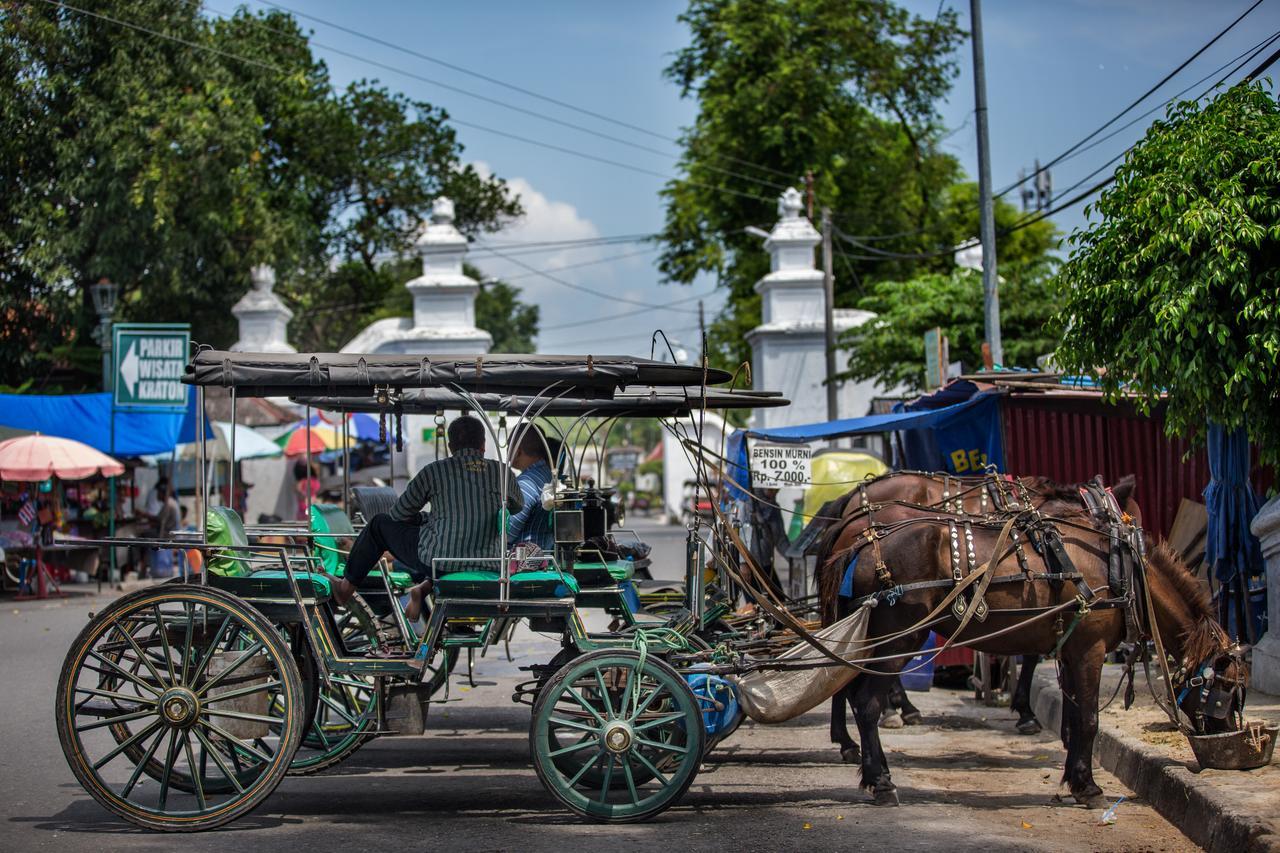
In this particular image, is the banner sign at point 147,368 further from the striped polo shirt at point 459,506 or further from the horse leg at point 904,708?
the striped polo shirt at point 459,506

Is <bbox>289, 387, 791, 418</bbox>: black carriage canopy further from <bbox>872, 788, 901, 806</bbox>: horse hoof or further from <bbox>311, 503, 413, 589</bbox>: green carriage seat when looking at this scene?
<bbox>872, 788, 901, 806</bbox>: horse hoof

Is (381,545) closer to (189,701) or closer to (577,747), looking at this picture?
(189,701)

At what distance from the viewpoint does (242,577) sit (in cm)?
736

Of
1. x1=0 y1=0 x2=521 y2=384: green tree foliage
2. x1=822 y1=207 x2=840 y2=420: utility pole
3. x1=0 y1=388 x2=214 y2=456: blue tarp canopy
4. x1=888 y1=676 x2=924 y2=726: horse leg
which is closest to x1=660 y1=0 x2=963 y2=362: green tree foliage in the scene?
x1=822 y1=207 x2=840 y2=420: utility pole

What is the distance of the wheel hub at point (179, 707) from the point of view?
671 centimetres

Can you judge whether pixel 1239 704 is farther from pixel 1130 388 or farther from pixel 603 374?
pixel 603 374

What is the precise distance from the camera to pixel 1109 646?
7.44m

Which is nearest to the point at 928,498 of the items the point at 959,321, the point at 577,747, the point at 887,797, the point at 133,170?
the point at 887,797

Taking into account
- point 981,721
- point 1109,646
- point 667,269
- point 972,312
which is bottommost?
point 981,721

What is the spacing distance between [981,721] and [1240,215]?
417 centimetres

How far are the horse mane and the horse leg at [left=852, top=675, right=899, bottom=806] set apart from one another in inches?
65.0

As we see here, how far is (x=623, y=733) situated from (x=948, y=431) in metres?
8.08

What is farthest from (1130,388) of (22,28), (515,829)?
(22,28)

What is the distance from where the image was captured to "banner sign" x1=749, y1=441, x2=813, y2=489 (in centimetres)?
1362
